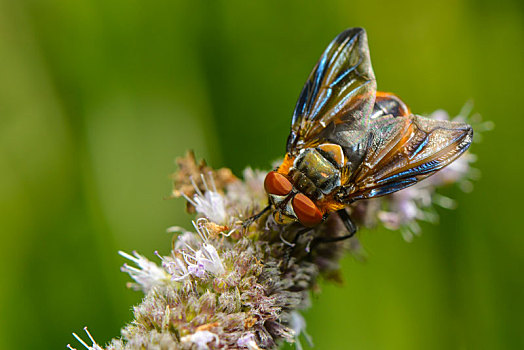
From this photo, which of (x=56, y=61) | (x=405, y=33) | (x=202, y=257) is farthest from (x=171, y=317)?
(x=405, y=33)

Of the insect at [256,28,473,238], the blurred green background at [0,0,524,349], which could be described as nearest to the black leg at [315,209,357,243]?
the insect at [256,28,473,238]

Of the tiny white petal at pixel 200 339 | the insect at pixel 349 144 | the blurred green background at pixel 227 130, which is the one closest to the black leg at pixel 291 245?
the insect at pixel 349 144

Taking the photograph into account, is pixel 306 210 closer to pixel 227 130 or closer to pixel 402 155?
pixel 402 155

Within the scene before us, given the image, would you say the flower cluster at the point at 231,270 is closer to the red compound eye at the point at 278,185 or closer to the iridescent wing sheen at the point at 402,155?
the red compound eye at the point at 278,185

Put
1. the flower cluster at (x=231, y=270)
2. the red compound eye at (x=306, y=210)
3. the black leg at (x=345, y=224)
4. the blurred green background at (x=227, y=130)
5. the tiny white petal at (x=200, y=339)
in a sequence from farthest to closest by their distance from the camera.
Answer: the blurred green background at (x=227, y=130)
the black leg at (x=345, y=224)
the red compound eye at (x=306, y=210)
the flower cluster at (x=231, y=270)
the tiny white petal at (x=200, y=339)

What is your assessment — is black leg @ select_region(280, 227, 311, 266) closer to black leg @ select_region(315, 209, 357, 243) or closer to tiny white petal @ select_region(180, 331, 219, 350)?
black leg @ select_region(315, 209, 357, 243)

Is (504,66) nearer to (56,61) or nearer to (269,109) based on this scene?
(269,109)
